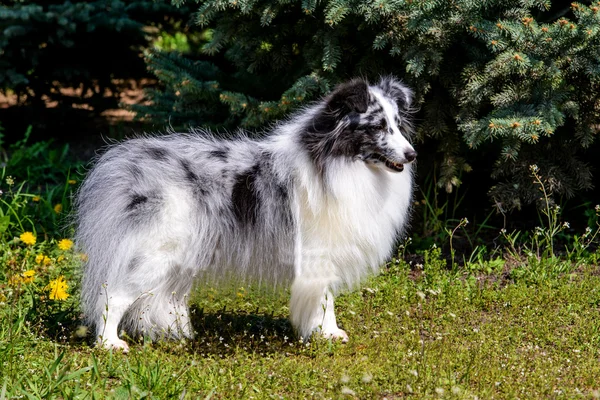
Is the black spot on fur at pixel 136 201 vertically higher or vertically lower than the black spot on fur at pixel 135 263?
higher

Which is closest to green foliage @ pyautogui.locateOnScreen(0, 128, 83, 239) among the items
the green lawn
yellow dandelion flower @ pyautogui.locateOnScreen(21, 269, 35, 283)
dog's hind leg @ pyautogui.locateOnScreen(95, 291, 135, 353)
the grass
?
the grass

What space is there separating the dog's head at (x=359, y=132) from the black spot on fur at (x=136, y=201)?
3.10ft

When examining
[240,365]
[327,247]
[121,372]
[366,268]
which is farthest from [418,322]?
[121,372]

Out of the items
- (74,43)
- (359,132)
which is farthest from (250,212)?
(74,43)

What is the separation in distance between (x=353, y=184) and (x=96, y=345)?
5.43 ft

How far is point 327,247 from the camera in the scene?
415 cm

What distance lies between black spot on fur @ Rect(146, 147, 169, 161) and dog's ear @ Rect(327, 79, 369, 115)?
3.13 feet

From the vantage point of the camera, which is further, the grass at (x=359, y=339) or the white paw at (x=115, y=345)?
the white paw at (x=115, y=345)

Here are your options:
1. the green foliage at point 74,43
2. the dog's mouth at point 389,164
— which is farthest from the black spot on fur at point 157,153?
the green foliage at point 74,43

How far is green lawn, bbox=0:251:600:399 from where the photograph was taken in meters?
3.55

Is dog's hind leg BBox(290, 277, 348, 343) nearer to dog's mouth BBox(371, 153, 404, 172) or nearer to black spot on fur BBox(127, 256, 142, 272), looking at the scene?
dog's mouth BBox(371, 153, 404, 172)

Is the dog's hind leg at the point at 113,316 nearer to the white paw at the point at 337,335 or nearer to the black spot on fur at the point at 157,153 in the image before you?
the black spot on fur at the point at 157,153

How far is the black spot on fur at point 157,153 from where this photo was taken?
408 cm

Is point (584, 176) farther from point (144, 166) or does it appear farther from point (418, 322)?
point (144, 166)
